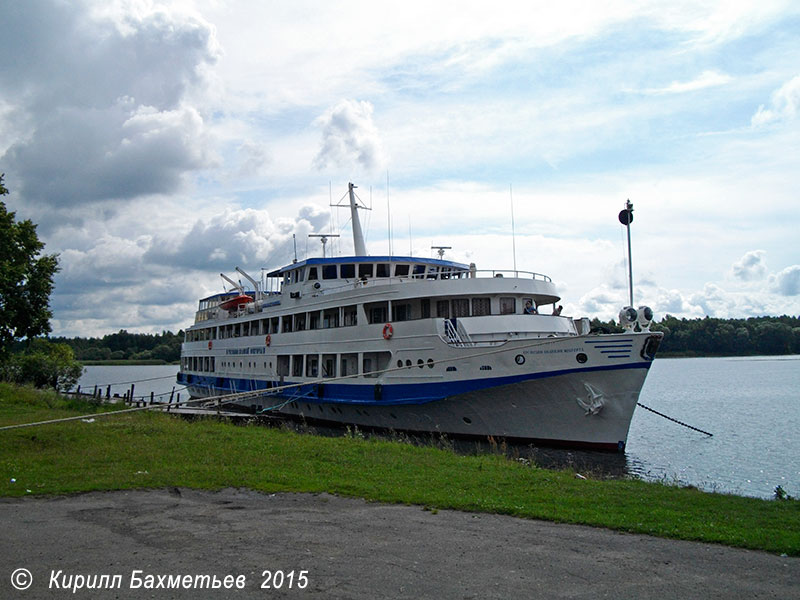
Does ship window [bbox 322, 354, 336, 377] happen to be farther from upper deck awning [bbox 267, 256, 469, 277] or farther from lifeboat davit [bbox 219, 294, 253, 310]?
lifeboat davit [bbox 219, 294, 253, 310]

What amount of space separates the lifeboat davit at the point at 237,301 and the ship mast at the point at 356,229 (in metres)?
9.74

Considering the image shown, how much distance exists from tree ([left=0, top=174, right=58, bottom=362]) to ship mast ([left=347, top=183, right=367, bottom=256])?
1491cm

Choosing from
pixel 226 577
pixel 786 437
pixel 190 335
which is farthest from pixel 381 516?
pixel 190 335

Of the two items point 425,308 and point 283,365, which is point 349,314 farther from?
point 283,365

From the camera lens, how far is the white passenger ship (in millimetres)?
18844

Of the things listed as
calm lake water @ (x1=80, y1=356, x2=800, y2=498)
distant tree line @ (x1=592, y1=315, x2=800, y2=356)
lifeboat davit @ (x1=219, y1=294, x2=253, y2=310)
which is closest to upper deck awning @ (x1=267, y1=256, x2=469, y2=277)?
calm lake water @ (x1=80, y1=356, x2=800, y2=498)

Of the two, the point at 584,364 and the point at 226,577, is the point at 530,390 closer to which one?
the point at 584,364

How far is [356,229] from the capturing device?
3222cm

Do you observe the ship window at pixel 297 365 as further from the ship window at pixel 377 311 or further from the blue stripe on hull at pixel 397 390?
the ship window at pixel 377 311

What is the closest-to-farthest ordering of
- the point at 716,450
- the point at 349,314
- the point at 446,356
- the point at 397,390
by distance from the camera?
the point at 446,356 → the point at 397,390 → the point at 716,450 → the point at 349,314

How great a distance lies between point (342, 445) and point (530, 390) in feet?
21.9

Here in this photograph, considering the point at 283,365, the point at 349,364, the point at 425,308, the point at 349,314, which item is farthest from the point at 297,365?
the point at 425,308

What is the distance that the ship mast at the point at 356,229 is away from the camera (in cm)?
3188

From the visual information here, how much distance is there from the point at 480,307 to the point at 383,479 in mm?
11396
